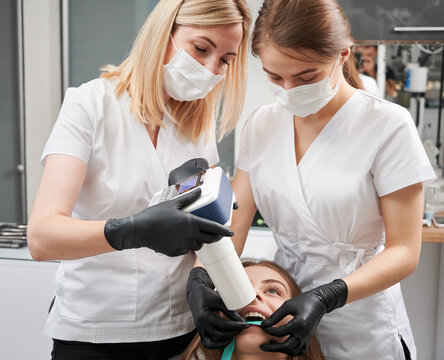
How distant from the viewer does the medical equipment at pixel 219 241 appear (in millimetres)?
1135

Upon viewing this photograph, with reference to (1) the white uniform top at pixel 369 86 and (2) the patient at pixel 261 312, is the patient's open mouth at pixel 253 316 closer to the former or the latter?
A: (2) the patient at pixel 261 312

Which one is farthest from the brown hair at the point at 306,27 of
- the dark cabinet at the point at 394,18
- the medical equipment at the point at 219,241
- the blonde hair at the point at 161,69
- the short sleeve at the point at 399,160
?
the dark cabinet at the point at 394,18

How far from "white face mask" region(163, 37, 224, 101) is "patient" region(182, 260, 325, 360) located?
1.74 ft

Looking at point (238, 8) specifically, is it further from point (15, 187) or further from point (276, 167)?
point (15, 187)

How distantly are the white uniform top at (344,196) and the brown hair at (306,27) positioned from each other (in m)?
0.21

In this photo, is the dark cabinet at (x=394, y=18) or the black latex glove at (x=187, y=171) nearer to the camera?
the black latex glove at (x=187, y=171)

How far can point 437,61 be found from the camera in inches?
118

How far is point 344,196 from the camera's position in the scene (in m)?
1.41

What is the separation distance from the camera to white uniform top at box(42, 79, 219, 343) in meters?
1.43

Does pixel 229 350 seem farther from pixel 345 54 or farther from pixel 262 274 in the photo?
pixel 345 54

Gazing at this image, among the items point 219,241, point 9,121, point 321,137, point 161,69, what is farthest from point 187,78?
point 9,121

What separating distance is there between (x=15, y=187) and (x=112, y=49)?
1.08 metres

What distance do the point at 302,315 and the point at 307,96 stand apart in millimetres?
546

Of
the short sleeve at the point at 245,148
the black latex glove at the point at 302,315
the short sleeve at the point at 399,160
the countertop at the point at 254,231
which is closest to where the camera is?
the black latex glove at the point at 302,315
